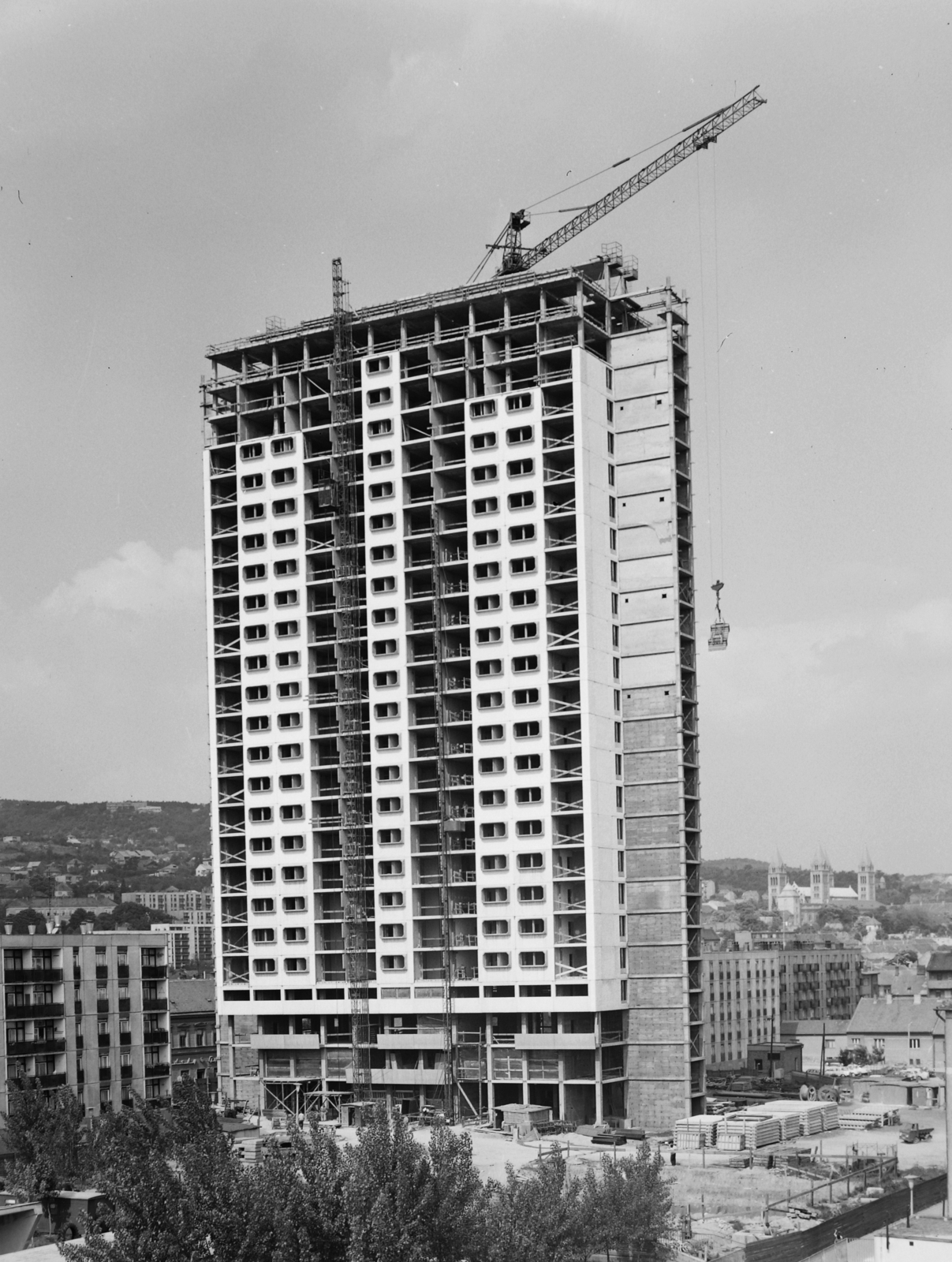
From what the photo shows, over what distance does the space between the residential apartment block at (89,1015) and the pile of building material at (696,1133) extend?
136 ft

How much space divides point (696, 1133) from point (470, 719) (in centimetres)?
3443

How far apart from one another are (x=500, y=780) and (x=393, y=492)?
24.3 m

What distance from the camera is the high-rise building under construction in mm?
120688

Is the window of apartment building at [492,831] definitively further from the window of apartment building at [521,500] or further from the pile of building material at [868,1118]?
the pile of building material at [868,1118]

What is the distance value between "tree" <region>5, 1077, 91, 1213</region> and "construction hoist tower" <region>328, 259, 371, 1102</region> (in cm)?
2887

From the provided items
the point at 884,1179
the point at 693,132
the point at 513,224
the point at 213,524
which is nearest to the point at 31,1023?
the point at 213,524

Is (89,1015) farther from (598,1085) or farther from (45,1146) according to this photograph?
(598,1085)

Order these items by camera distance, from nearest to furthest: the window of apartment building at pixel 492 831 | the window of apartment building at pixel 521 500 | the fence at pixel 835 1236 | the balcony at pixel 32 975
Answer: the fence at pixel 835 1236 < the balcony at pixel 32 975 < the window of apartment building at pixel 492 831 < the window of apartment building at pixel 521 500

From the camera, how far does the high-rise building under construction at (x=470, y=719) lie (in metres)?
121

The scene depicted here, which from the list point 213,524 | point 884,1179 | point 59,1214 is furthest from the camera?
point 213,524

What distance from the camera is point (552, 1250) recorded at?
2381 inches

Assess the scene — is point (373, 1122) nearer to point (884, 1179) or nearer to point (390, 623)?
point (884, 1179)

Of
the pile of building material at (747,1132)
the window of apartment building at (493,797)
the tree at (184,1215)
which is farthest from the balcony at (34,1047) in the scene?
the tree at (184,1215)

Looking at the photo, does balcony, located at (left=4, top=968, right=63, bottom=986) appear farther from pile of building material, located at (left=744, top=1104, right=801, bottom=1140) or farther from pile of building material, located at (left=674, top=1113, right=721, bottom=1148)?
pile of building material, located at (left=744, top=1104, right=801, bottom=1140)
